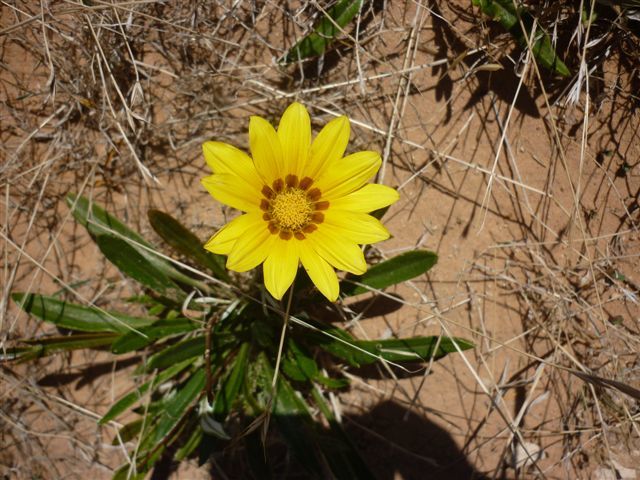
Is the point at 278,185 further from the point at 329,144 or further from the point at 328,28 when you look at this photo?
the point at 328,28

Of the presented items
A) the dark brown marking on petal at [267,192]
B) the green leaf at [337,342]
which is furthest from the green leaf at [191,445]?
the dark brown marking on petal at [267,192]

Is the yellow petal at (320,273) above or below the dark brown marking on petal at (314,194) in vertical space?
below

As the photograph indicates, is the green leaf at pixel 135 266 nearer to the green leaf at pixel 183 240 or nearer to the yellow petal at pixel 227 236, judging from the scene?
the green leaf at pixel 183 240

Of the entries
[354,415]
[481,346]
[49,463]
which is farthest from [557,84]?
[49,463]

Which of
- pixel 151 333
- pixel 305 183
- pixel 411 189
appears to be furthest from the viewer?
pixel 411 189

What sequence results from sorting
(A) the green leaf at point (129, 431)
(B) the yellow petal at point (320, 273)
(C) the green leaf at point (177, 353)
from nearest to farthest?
(B) the yellow petal at point (320, 273), (C) the green leaf at point (177, 353), (A) the green leaf at point (129, 431)

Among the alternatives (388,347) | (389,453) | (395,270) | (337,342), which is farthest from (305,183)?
(389,453)

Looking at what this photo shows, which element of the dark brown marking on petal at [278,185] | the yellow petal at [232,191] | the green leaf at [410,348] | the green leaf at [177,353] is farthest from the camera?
the green leaf at [410,348]

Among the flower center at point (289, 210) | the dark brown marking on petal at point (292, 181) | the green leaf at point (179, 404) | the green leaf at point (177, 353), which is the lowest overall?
the green leaf at point (179, 404)
